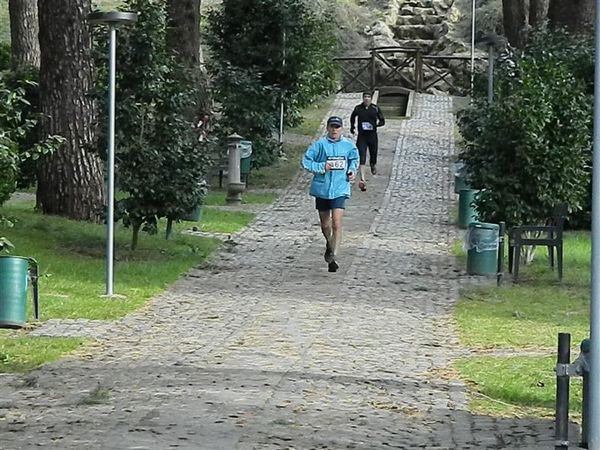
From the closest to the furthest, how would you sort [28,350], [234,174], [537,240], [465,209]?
[28,350] → [537,240] → [465,209] → [234,174]

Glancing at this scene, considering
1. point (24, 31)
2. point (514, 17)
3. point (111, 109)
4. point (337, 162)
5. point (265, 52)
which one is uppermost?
point (514, 17)

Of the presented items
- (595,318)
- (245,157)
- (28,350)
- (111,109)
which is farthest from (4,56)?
(595,318)

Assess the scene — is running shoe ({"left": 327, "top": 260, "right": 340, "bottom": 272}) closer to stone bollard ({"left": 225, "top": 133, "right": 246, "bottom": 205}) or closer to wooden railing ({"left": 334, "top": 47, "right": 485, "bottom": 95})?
stone bollard ({"left": 225, "top": 133, "right": 246, "bottom": 205})

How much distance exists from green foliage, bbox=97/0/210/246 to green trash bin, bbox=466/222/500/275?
339 centimetres

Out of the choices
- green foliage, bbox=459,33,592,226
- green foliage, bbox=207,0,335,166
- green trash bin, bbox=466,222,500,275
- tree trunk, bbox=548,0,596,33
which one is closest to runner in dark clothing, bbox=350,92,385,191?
green foliage, bbox=207,0,335,166

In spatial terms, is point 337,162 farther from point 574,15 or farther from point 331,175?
point 574,15

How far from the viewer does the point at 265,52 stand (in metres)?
30.0

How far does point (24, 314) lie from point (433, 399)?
4462mm

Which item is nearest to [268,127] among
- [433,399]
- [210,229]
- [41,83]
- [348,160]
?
[210,229]

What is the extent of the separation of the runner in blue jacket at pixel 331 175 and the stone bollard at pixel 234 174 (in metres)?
8.30

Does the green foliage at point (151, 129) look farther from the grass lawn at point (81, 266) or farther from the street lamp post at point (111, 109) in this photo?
the street lamp post at point (111, 109)

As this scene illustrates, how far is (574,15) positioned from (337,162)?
9.13 m

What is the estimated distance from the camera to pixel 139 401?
9.73 m

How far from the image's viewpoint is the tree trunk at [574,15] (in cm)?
2462
